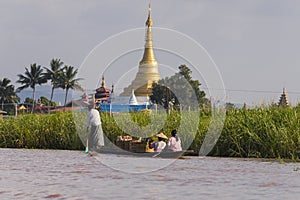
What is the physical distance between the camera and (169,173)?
11.4 metres

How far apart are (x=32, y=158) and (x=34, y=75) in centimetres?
5627

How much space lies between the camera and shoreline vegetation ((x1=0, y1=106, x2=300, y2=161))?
1481 centimetres

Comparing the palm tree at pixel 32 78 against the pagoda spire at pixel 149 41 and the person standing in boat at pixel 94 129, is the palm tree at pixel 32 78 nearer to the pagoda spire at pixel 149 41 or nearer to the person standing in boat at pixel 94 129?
the pagoda spire at pixel 149 41

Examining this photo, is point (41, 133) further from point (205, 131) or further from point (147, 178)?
point (147, 178)

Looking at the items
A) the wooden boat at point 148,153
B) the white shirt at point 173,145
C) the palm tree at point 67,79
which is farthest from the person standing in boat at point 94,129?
the palm tree at point 67,79

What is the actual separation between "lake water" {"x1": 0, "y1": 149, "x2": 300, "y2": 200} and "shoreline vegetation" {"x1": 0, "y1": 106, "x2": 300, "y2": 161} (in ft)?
2.88

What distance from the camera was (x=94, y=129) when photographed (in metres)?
15.6

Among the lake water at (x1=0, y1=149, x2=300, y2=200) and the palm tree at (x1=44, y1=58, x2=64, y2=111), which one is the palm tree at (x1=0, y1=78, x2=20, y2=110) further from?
the lake water at (x1=0, y1=149, x2=300, y2=200)

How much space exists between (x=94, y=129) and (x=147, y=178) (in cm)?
539

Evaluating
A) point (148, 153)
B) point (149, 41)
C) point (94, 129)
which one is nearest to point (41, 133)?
point (94, 129)

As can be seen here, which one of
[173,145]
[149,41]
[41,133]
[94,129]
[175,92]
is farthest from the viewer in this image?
[149,41]

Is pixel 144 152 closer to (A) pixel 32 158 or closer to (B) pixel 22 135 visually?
(A) pixel 32 158

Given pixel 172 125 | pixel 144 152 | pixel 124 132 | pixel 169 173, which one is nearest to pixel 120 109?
pixel 124 132

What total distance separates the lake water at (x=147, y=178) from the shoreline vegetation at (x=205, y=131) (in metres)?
0.88
